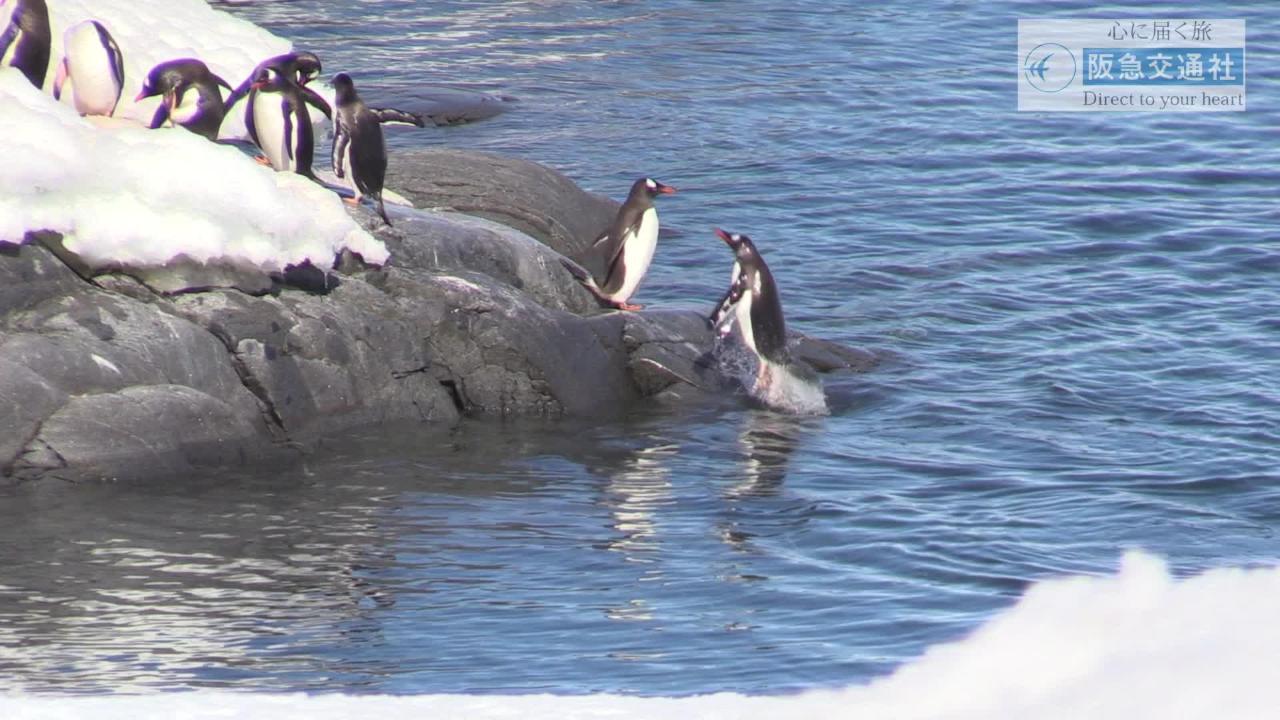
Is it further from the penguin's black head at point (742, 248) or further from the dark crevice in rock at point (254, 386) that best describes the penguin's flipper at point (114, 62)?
the penguin's black head at point (742, 248)

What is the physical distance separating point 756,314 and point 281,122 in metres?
3.81

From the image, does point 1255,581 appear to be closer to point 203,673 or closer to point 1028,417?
point 203,673

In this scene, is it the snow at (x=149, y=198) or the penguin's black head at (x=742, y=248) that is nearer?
the snow at (x=149, y=198)

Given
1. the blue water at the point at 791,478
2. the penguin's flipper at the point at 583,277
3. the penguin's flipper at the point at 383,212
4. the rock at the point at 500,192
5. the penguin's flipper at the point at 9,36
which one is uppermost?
the penguin's flipper at the point at 9,36

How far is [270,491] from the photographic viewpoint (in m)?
8.97

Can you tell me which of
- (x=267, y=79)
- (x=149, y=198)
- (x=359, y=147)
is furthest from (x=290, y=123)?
(x=149, y=198)

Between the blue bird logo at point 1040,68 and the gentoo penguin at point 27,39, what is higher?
the gentoo penguin at point 27,39

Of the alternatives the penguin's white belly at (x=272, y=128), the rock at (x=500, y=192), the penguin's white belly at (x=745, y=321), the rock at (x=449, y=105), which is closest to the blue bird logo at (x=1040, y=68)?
the rock at (x=449, y=105)

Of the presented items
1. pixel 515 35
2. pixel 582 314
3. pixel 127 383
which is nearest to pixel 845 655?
pixel 127 383

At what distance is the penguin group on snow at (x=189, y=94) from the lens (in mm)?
12266

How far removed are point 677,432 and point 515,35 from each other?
1480 centimetres

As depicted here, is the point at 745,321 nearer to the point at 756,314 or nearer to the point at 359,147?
the point at 756,314

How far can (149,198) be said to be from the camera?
31.7 ft

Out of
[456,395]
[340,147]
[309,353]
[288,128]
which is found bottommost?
[456,395]
